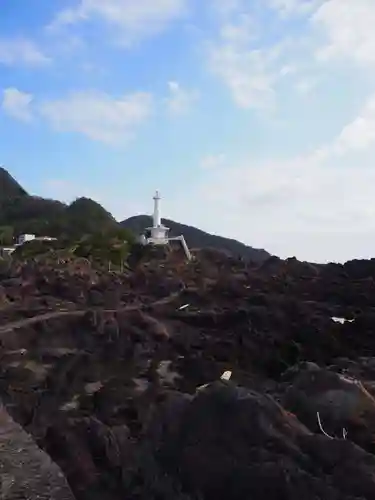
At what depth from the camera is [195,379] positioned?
34.4ft

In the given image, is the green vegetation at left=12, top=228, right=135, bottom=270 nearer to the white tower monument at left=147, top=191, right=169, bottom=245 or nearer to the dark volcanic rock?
the white tower monument at left=147, top=191, right=169, bottom=245

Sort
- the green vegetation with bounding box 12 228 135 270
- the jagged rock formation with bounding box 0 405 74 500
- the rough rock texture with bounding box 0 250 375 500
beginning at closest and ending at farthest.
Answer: the rough rock texture with bounding box 0 250 375 500 → the jagged rock formation with bounding box 0 405 74 500 → the green vegetation with bounding box 12 228 135 270

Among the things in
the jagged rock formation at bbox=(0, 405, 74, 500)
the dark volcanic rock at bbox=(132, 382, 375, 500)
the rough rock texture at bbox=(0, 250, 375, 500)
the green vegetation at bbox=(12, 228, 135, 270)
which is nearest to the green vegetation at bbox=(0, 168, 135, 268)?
the green vegetation at bbox=(12, 228, 135, 270)

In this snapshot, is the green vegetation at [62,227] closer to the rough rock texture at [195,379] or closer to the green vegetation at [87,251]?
the green vegetation at [87,251]

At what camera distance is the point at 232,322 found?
15.7 meters

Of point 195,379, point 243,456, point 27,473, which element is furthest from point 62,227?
point 243,456

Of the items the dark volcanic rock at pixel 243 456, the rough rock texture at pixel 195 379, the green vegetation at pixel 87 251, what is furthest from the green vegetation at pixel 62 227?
the dark volcanic rock at pixel 243 456

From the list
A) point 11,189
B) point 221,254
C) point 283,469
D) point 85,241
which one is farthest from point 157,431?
point 11,189

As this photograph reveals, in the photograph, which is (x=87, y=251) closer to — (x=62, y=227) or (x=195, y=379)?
(x=62, y=227)

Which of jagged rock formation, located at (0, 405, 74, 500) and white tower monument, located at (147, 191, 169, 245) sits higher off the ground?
white tower monument, located at (147, 191, 169, 245)

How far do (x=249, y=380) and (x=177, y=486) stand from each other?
18.1 feet

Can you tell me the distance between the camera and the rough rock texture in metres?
4.50

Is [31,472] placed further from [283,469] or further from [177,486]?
[283,469]

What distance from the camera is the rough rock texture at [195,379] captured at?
4.50 meters
